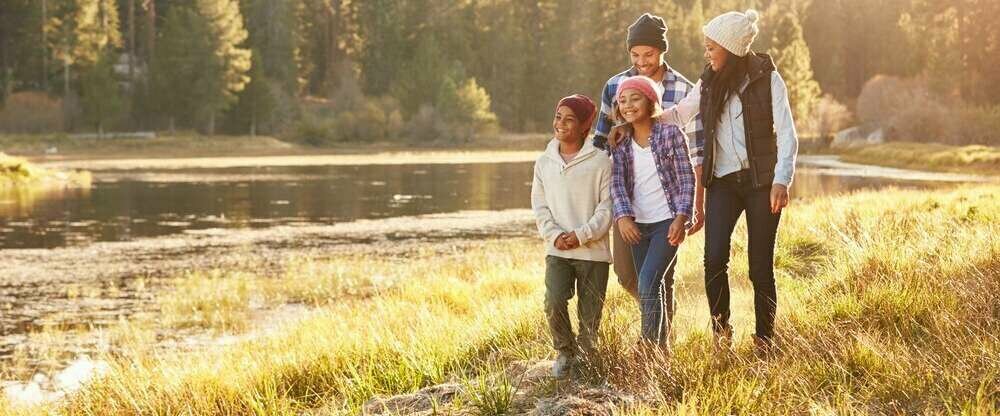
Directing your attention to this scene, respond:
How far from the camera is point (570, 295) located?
5156 millimetres

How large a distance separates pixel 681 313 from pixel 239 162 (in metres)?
47.1

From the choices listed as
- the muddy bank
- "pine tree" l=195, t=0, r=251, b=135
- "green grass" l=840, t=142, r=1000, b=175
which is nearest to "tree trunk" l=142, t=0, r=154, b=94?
"pine tree" l=195, t=0, r=251, b=135

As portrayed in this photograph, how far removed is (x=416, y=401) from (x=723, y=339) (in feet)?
4.72

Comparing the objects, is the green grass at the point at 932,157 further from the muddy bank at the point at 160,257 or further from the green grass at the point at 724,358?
the green grass at the point at 724,358

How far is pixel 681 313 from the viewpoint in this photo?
623cm

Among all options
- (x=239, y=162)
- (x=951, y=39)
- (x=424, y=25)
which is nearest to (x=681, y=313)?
(x=239, y=162)

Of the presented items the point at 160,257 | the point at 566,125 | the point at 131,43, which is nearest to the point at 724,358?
the point at 566,125

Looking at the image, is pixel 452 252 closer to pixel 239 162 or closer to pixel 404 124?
pixel 239 162

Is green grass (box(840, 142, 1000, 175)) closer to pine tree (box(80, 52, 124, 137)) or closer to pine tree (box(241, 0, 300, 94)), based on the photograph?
pine tree (box(80, 52, 124, 137))

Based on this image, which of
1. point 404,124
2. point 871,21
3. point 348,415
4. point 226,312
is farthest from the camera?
point 871,21

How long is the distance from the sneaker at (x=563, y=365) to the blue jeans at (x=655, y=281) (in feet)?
1.19

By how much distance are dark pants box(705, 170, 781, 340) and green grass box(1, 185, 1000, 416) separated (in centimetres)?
19

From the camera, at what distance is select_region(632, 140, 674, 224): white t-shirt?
5.06 meters

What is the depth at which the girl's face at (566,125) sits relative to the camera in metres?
5.01
